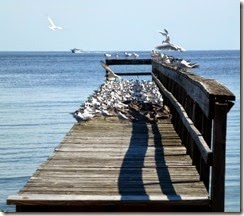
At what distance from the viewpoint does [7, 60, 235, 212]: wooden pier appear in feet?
16.5

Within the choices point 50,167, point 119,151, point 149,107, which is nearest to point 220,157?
point 50,167

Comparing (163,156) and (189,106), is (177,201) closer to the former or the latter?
(163,156)

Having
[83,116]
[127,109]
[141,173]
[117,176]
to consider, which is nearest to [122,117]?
[83,116]

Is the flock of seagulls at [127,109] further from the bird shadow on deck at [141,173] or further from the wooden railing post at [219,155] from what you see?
the wooden railing post at [219,155]

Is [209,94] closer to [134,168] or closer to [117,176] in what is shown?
[117,176]

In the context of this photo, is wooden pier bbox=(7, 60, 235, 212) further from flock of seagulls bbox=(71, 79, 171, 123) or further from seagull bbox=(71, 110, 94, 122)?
flock of seagulls bbox=(71, 79, 171, 123)

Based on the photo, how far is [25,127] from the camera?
18922 millimetres

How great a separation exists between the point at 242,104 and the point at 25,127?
48.6ft

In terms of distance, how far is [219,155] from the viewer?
489cm

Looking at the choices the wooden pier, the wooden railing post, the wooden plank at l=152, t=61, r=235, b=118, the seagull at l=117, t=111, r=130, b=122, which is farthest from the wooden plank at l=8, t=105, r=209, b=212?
the seagull at l=117, t=111, r=130, b=122

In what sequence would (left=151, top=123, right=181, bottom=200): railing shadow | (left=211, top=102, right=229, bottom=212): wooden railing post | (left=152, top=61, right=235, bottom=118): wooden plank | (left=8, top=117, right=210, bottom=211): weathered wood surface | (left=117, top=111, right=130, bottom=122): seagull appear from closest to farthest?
(left=211, top=102, right=229, bottom=212): wooden railing post < (left=152, top=61, right=235, bottom=118): wooden plank < (left=8, top=117, right=210, bottom=211): weathered wood surface < (left=151, top=123, right=181, bottom=200): railing shadow < (left=117, top=111, right=130, bottom=122): seagull

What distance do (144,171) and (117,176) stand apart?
372 mm

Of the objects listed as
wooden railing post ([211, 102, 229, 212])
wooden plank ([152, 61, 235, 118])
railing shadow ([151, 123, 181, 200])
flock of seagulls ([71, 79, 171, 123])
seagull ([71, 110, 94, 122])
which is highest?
wooden plank ([152, 61, 235, 118])

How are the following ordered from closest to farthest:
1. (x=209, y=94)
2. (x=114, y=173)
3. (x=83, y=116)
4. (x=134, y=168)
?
(x=209, y=94), (x=114, y=173), (x=134, y=168), (x=83, y=116)
